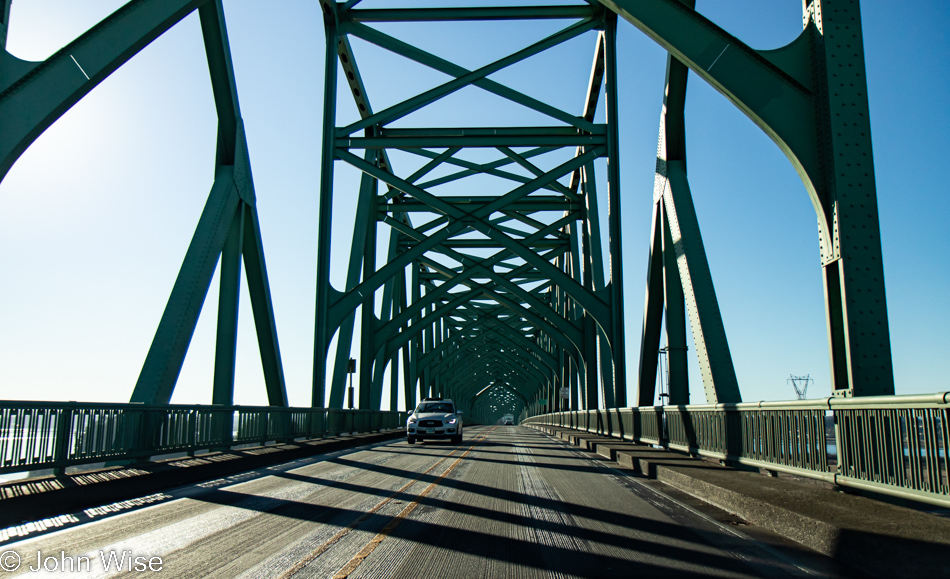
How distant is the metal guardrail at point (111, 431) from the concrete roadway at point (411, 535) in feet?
4.13

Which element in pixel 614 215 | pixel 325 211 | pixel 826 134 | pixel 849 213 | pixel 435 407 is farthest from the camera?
pixel 614 215

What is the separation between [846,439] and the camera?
645 cm

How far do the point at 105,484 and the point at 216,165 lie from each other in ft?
31.7

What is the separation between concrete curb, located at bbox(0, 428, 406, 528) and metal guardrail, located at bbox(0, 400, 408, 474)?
22 cm

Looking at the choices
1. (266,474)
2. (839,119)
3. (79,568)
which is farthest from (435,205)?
(79,568)

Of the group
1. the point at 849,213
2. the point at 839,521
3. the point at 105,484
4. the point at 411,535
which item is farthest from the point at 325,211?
the point at 839,521

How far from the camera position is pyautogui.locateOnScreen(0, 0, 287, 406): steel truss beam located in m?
9.30

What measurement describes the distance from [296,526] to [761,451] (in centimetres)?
537

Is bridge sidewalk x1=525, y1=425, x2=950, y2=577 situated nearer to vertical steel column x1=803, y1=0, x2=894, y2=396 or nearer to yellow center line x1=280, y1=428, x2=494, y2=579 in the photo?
vertical steel column x1=803, y1=0, x2=894, y2=396

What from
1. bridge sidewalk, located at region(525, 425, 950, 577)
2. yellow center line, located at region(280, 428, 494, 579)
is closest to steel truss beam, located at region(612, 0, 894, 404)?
bridge sidewalk, located at region(525, 425, 950, 577)

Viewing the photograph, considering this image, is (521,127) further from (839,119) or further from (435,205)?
(839,119)

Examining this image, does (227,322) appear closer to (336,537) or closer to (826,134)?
(336,537)

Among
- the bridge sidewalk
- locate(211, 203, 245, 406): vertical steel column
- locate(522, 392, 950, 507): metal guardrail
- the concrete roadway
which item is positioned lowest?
the concrete roadway

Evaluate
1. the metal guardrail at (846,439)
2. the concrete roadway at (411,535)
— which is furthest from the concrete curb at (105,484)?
the metal guardrail at (846,439)
